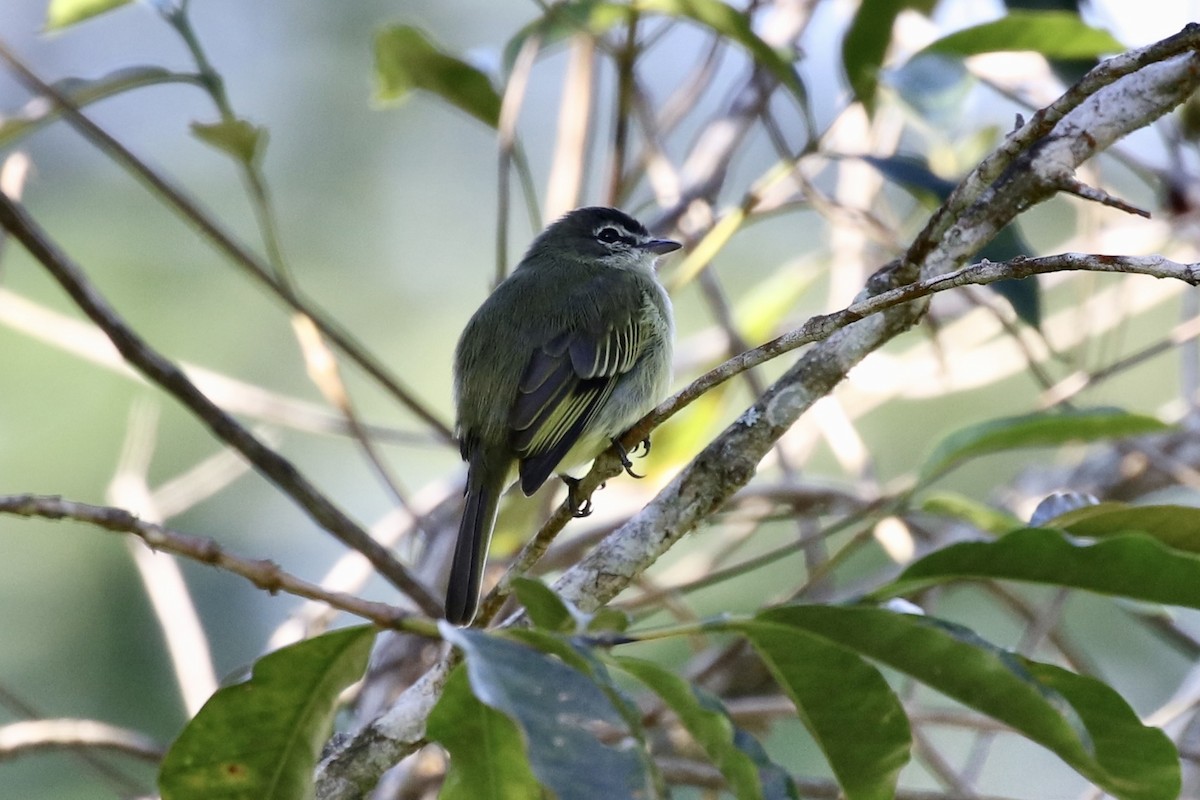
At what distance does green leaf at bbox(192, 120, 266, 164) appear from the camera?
10.6 feet

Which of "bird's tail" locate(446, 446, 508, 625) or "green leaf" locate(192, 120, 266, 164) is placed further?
"green leaf" locate(192, 120, 266, 164)

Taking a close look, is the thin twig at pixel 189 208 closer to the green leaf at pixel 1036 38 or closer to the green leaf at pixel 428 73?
the green leaf at pixel 428 73

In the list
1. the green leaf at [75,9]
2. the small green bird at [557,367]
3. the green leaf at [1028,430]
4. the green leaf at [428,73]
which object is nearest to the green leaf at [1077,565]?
the green leaf at [1028,430]

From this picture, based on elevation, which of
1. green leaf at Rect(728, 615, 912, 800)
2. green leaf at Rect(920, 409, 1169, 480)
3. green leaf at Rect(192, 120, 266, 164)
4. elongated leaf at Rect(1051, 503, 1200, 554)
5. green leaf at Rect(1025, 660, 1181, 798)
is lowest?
green leaf at Rect(1025, 660, 1181, 798)

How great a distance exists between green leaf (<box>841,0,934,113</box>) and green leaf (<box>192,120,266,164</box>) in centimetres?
151

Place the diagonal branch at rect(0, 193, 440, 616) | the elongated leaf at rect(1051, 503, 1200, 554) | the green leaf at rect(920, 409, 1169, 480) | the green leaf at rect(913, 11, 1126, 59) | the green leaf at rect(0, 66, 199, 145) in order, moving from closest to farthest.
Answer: the elongated leaf at rect(1051, 503, 1200, 554)
the diagonal branch at rect(0, 193, 440, 616)
the green leaf at rect(920, 409, 1169, 480)
the green leaf at rect(913, 11, 1126, 59)
the green leaf at rect(0, 66, 199, 145)

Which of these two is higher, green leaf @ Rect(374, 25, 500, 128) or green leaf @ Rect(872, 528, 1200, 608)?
green leaf @ Rect(374, 25, 500, 128)

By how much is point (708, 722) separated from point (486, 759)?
30 cm

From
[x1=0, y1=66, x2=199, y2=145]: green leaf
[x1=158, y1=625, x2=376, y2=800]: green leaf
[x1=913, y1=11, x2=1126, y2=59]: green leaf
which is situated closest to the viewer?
[x1=158, y1=625, x2=376, y2=800]: green leaf

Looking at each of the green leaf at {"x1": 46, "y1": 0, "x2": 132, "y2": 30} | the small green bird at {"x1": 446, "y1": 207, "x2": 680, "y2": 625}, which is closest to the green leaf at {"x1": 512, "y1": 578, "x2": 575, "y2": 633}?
the small green bird at {"x1": 446, "y1": 207, "x2": 680, "y2": 625}

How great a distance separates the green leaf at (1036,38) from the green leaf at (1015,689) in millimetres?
1773

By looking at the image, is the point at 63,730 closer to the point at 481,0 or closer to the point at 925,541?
the point at 925,541

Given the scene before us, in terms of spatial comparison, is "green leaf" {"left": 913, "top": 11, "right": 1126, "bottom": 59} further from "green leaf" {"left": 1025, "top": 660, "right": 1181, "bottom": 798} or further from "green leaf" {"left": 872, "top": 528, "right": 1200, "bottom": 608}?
"green leaf" {"left": 1025, "top": 660, "right": 1181, "bottom": 798}

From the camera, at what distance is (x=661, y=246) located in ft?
14.4
